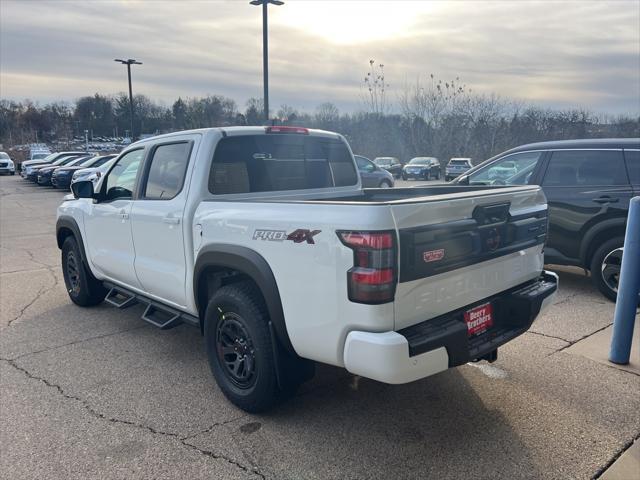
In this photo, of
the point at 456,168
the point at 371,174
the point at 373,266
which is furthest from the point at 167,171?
the point at 456,168

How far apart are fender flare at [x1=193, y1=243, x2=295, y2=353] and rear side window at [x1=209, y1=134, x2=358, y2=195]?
654 mm

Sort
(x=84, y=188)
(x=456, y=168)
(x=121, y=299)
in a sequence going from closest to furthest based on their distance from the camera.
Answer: (x=84, y=188), (x=121, y=299), (x=456, y=168)

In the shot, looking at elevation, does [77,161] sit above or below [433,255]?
below

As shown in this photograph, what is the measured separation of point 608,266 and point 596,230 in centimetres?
43

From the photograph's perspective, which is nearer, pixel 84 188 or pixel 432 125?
pixel 84 188

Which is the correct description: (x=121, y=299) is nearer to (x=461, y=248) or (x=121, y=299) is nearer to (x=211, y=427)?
(x=211, y=427)

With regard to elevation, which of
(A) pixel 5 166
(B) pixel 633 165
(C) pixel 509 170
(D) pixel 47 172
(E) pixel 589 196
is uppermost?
(B) pixel 633 165

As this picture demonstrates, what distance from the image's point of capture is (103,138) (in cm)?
8100

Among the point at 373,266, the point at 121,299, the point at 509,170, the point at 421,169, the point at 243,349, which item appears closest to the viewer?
the point at 373,266

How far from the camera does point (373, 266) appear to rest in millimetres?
2561

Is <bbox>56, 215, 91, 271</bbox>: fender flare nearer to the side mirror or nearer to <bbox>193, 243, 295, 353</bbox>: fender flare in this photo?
the side mirror

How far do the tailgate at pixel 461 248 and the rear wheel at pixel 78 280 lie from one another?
435cm

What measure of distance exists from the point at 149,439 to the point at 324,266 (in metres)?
1.62

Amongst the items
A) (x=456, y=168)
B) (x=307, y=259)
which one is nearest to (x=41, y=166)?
(x=456, y=168)
